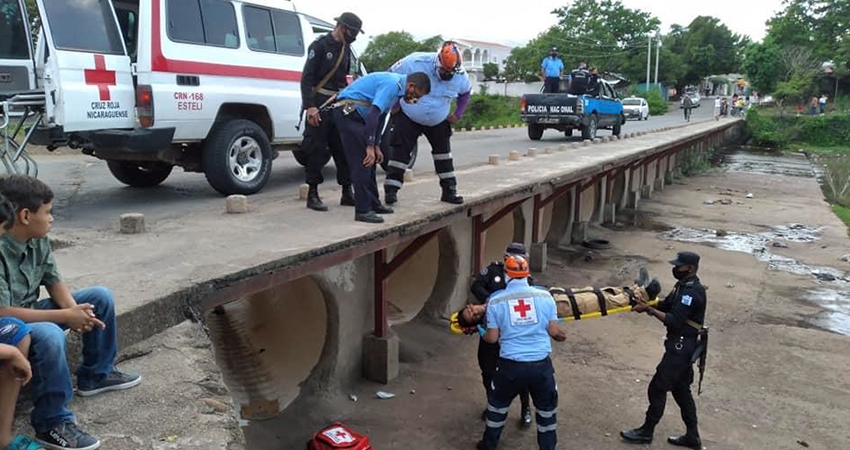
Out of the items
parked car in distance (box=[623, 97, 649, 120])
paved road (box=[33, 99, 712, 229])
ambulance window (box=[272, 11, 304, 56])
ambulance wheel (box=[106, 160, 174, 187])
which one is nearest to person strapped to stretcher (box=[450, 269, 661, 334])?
paved road (box=[33, 99, 712, 229])

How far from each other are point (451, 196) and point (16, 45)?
4522 mm

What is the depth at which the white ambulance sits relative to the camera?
6.19 m

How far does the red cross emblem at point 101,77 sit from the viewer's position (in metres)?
6.26

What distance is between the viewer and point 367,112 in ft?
18.7

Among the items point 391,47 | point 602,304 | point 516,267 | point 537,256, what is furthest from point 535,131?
point 391,47

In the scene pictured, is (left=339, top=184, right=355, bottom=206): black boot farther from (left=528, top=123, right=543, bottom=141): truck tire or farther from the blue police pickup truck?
(left=528, top=123, right=543, bottom=141): truck tire

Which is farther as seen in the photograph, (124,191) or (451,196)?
(124,191)

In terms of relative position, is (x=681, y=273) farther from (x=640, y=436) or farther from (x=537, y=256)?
(x=537, y=256)

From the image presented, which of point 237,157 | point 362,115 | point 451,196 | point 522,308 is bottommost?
point 522,308

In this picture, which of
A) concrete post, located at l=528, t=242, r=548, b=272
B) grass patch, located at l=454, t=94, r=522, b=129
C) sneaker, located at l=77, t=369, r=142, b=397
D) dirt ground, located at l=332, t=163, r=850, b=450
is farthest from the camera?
grass patch, located at l=454, t=94, r=522, b=129

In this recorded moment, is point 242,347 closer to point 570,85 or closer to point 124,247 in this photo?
point 124,247

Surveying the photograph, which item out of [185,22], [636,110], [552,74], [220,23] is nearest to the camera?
[185,22]

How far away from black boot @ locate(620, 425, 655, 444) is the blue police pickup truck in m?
12.5

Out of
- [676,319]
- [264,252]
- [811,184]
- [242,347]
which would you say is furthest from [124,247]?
[811,184]
